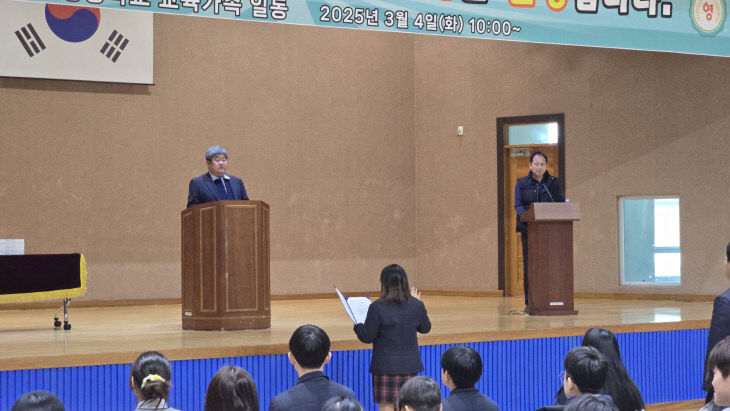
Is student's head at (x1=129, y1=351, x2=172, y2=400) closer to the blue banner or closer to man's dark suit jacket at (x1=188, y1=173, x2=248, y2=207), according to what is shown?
the blue banner

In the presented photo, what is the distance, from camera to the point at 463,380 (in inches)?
147

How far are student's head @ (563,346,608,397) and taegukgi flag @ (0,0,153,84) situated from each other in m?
7.89

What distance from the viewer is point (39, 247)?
32.7 feet

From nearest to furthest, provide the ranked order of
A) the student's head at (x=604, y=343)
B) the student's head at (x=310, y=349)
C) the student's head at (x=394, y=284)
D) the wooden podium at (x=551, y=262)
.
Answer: the student's head at (x=604, y=343) → the student's head at (x=310, y=349) → the student's head at (x=394, y=284) → the wooden podium at (x=551, y=262)

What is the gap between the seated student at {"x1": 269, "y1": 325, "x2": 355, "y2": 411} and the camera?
3.61 metres

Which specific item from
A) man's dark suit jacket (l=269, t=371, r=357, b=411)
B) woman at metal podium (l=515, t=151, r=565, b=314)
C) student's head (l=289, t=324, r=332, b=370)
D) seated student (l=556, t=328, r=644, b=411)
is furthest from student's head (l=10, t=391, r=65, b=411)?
woman at metal podium (l=515, t=151, r=565, b=314)

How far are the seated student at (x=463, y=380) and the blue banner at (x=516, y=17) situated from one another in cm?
328

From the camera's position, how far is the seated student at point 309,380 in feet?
11.9

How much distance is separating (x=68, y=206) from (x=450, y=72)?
4851 millimetres

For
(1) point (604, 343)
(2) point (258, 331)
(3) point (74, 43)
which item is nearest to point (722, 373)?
(1) point (604, 343)

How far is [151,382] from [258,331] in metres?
3.43

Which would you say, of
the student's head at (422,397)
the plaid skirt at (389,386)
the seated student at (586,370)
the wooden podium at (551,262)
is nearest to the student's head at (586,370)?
the seated student at (586,370)

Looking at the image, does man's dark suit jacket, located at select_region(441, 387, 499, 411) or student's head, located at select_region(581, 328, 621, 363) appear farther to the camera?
student's head, located at select_region(581, 328, 621, 363)

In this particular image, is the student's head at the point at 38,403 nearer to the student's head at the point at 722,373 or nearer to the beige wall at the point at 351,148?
the student's head at the point at 722,373
